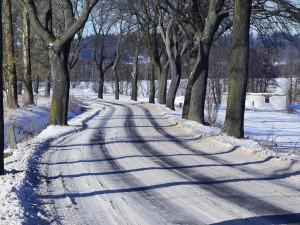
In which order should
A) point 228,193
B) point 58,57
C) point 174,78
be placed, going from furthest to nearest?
point 174,78, point 58,57, point 228,193

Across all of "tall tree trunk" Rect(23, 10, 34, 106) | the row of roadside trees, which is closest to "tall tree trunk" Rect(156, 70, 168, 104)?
the row of roadside trees

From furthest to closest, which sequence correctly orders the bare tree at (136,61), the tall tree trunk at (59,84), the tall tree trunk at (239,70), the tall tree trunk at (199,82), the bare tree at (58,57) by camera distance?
the bare tree at (136,61), the tall tree trunk at (199,82), the tall tree trunk at (59,84), the bare tree at (58,57), the tall tree trunk at (239,70)

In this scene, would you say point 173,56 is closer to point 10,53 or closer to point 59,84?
point 10,53

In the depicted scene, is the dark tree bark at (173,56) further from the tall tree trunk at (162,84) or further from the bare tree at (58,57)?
the bare tree at (58,57)

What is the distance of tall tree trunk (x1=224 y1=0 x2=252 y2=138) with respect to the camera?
41.4 ft

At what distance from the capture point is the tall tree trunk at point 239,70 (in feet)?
41.4

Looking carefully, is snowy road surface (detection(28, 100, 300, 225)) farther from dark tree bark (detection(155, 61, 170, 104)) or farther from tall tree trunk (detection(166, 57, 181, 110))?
dark tree bark (detection(155, 61, 170, 104))

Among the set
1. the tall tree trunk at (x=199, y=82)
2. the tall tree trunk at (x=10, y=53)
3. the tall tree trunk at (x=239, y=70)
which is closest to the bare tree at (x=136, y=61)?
the tall tree trunk at (x=10, y=53)

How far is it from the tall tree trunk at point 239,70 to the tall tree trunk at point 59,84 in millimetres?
6365

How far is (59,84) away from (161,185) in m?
9.14

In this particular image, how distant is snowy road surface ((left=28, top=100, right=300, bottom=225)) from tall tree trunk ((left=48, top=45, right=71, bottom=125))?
11.5ft

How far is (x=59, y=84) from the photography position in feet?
47.1

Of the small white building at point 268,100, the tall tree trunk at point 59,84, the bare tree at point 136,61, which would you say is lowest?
the small white building at point 268,100

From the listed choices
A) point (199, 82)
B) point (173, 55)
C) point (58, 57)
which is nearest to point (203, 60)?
point (199, 82)
